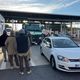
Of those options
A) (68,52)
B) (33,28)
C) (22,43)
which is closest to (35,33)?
(33,28)

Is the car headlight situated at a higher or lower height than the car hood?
lower

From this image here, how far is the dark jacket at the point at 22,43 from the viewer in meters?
8.70

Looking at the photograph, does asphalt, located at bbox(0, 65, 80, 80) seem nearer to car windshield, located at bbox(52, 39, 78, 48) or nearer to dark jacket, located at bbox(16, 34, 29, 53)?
dark jacket, located at bbox(16, 34, 29, 53)

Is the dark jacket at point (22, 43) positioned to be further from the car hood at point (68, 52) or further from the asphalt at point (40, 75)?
the car hood at point (68, 52)

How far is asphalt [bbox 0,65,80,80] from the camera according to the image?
854 cm

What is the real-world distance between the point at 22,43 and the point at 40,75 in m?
1.54

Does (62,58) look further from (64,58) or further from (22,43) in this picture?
(22,43)

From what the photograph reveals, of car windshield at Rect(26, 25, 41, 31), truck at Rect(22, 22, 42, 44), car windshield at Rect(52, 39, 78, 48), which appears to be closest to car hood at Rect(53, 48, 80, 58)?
car windshield at Rect(52, 39, 78, 48)

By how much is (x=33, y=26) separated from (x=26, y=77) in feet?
59.4

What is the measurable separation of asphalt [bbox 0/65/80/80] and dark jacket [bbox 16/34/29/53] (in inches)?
41.6

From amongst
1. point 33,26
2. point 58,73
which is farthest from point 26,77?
point 33,26

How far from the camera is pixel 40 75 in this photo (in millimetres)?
9031

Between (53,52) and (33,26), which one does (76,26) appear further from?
(53,52)

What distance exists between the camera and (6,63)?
38.3ft
